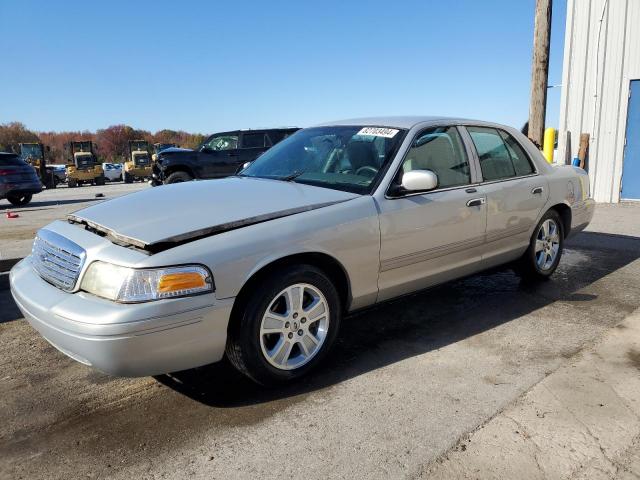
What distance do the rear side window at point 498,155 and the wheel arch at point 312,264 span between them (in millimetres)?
1701

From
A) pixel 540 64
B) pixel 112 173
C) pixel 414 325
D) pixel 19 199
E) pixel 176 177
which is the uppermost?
pixel 540 64

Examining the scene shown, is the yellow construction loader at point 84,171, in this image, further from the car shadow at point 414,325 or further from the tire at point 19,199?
the car shadow at point 414,325

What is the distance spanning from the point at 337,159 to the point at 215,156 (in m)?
10.9

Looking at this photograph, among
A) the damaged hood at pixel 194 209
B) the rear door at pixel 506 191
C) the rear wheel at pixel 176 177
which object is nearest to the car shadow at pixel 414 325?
the rear door at pixel 506 191

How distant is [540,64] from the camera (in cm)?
1046

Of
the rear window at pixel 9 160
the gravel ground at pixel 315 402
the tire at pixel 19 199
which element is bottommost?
the tire at pixel 19 199

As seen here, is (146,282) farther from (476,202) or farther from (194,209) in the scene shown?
(476,202)

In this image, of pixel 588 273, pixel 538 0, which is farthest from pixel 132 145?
pixel 588 273

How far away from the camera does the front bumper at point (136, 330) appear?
2.53 m

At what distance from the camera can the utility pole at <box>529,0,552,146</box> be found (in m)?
10.3

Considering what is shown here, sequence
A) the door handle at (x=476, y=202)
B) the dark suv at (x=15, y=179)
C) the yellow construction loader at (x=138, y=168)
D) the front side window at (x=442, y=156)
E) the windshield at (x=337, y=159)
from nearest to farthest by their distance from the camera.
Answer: the windshield at (x=337, y=159) → the front side window at (x=442, y=156) → the door handle at (x=476, y=202) → the dark suv at (x=15, y=179) → the yellow construction loader at (x=138, y=168)

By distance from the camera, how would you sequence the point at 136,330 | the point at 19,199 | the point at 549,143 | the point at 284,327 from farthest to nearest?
the point at 19,199 < the point at 549,143 < the point at 284,327 < the point at 136,330

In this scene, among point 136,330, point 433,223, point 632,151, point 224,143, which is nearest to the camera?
point 136,330

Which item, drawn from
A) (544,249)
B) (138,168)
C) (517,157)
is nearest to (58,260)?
(517,157)
